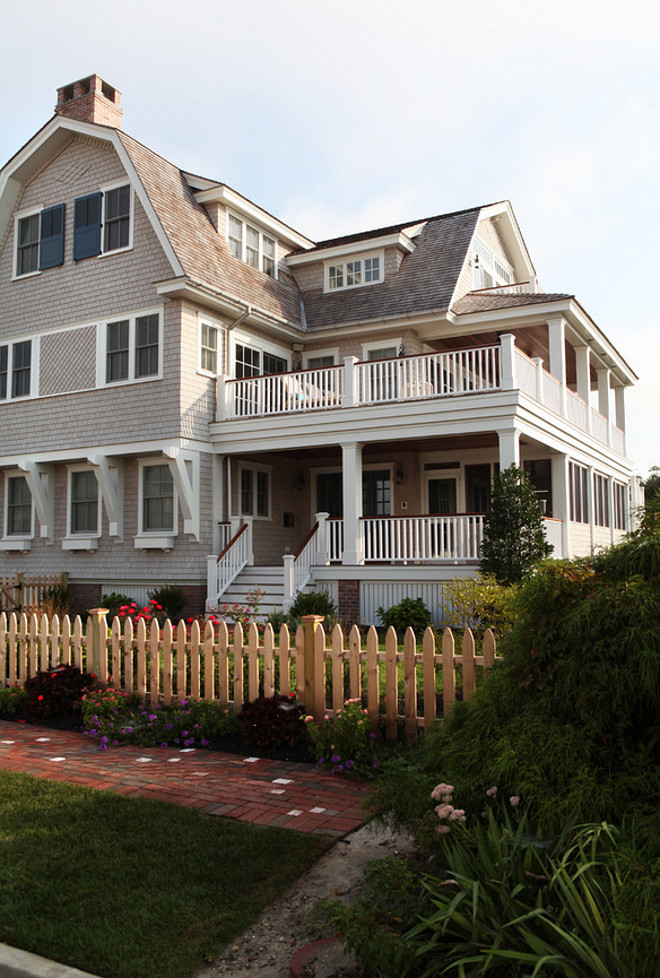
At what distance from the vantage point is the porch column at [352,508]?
51.4 feet

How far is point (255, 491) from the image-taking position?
766 inches

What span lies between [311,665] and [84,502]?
13.3 metres

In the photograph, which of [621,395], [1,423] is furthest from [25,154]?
[621,395]

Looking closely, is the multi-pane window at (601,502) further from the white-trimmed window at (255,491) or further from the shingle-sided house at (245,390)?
the white-trimmed window at (255,491)

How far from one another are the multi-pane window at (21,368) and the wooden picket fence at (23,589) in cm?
483

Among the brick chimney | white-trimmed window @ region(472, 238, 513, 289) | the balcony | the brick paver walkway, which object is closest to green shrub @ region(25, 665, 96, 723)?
the brick paver walkway

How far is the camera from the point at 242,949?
3.60 metres

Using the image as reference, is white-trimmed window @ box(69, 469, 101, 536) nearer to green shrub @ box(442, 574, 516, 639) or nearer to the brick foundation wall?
the brick foundation wall

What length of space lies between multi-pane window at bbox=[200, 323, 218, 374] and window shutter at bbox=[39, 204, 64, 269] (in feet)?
15.0

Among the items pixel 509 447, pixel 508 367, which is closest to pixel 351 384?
pixel 508 367

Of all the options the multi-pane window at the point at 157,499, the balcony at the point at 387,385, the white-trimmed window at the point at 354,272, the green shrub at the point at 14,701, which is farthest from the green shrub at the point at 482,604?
the white-trimmed window at the point at 354,272

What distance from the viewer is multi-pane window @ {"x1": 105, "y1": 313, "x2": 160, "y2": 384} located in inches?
693

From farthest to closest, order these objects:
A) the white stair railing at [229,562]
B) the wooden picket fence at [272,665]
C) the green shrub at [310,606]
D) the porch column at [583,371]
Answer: the porch column at [583,371] → the white stair railing at [229,562] → the green shrub at [310,606] → the wooden picket fence at [272,665]

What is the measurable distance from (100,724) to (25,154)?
16.7 meters
